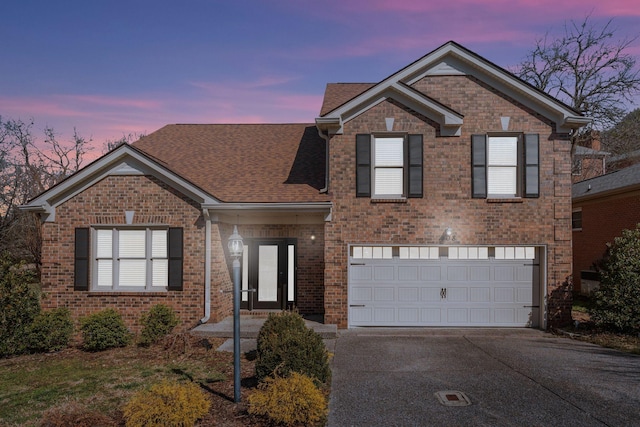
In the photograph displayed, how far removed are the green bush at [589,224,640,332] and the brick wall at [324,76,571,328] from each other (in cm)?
103

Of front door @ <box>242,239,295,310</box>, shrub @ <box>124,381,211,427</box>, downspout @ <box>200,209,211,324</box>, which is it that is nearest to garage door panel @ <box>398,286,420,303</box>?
front door @ <box>242,239,295,310</box>

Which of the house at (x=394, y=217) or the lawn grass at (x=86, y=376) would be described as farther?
the house at (x=394, y=217)

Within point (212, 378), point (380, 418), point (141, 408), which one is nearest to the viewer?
point (141, 408)

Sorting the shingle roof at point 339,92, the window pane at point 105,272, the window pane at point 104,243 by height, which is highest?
the shingle roof at point 339,92

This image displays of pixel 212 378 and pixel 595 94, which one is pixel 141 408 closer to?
pixel 212 378

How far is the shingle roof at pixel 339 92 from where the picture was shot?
1416 cm

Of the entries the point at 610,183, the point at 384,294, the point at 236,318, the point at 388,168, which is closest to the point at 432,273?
the point at 384,294

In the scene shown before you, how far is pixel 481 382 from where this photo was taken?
23.9ft

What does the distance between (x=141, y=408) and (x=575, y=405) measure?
6.33 m

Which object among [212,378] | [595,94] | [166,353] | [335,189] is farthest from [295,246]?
[595,94]

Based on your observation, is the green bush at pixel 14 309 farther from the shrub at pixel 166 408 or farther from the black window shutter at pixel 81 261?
the shrub at pixel 166 408

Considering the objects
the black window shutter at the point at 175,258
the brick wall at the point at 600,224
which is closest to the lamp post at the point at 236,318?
the black window shutter at the point at 175,258

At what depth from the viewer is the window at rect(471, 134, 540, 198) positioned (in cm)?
1138

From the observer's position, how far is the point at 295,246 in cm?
1287
